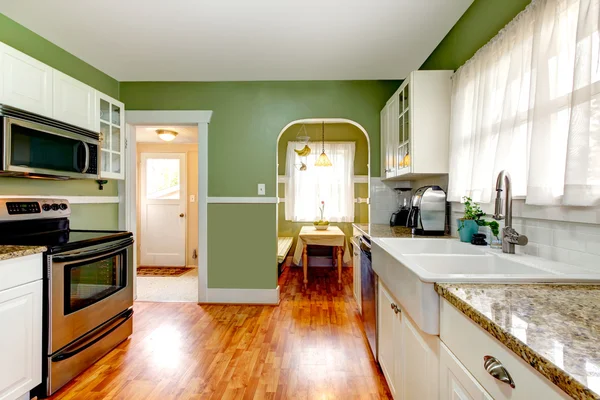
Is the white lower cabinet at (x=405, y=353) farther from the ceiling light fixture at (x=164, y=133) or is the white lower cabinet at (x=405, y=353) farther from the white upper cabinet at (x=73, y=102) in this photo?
the ceiling light fixture at (x=164, y=133)

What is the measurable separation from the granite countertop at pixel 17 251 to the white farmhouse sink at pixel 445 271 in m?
1.89

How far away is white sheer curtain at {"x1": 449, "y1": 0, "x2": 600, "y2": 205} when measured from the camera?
42.9 inches

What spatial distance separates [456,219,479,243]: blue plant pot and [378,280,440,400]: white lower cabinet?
581mm

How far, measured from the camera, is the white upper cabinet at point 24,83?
6.15ft

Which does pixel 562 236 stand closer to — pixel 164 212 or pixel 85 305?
pixel 85 305

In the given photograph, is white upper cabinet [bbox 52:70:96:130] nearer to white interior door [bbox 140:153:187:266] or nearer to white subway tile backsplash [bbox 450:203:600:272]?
white interior door [bbox 140:153:187:266]

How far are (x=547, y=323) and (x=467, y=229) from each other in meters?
1.25

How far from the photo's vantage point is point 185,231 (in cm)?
525

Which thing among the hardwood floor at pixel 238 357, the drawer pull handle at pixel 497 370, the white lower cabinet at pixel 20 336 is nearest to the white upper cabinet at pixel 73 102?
the white lower cabinet at pixel 20 336

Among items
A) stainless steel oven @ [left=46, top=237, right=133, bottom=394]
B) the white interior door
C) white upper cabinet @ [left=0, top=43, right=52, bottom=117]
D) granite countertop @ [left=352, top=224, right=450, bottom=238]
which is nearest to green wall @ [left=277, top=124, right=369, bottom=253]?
the white interior door

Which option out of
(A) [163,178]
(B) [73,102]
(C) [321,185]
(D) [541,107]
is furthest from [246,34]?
(A) [163,178]

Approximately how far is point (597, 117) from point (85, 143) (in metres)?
3.00

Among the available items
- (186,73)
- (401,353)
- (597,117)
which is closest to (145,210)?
(186,73)

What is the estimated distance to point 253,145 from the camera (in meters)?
3.39
